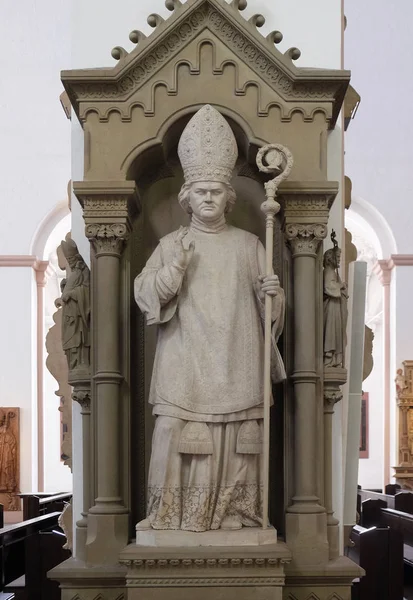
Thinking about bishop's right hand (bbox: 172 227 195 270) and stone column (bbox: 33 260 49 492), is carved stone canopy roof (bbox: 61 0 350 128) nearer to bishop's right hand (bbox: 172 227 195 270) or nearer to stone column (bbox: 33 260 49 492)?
bishop's right hand (bbox: 172 227 195 270)

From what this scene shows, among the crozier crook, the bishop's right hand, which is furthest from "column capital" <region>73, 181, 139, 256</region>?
the crozier crook

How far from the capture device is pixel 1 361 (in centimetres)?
1512

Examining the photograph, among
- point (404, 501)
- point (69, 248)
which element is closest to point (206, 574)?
point (69, 248)

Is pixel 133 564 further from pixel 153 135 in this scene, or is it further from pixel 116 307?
pixel 153 135

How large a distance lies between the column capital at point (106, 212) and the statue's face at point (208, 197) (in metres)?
0.30

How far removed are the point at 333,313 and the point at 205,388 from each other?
0.76 m

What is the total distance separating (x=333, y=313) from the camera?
4.62 meters

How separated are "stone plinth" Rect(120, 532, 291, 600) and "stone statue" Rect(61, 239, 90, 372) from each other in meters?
A: 1.00

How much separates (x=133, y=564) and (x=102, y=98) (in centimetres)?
220

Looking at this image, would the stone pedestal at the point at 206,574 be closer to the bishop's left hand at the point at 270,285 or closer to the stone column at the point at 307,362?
the stone column at the point at 307,362

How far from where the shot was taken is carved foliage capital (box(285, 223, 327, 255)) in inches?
179

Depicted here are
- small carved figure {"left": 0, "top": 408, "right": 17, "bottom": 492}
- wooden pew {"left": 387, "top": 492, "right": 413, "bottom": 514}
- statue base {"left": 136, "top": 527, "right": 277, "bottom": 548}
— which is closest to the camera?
statue base {"left": 136, "top": 527, "right": 277, "bottom": 548}

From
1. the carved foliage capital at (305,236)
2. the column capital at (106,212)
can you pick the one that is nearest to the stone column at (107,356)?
the column capital at (106,212)

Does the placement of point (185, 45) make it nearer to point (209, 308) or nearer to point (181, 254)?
point (181, 254)
